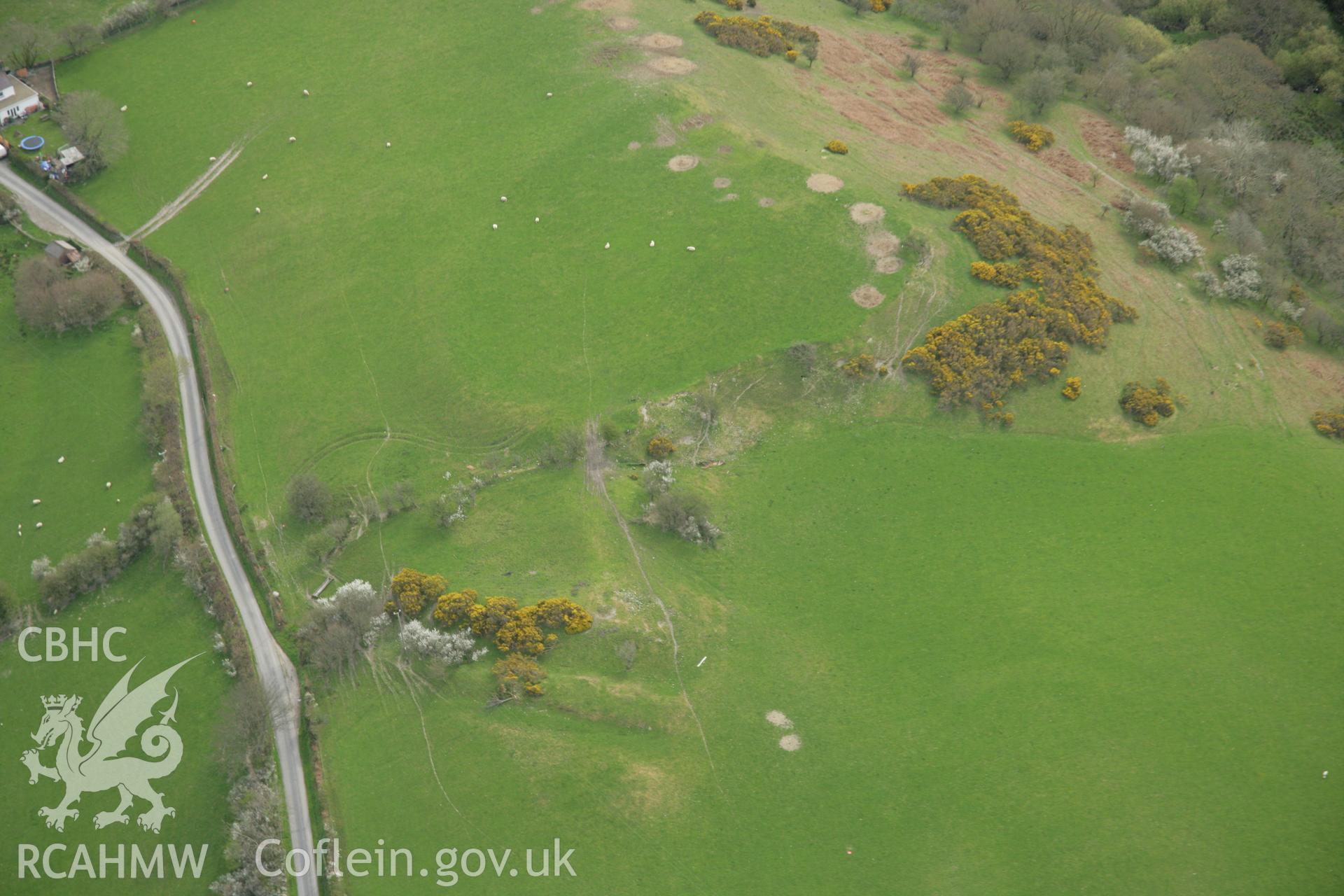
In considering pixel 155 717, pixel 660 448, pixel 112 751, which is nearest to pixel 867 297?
pixel 660 448

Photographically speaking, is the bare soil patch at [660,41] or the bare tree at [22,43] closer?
the bare soil patch at [660,41]

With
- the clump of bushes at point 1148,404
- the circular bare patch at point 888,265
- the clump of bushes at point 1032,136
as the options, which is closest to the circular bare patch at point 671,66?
the circular bare patch at point 888,265

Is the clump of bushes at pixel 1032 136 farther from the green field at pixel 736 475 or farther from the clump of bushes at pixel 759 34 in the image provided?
the clump of bushes at pixel 759 34

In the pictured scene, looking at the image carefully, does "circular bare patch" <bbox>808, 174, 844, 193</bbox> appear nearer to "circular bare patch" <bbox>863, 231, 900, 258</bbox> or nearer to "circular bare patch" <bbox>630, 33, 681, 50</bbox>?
"circular bare patch" <bbox>863, 231, 900, 258</bbox>

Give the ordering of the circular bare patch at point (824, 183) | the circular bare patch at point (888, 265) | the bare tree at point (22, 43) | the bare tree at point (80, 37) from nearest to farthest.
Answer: the circular bare patch at point (888, 265)
the circular bare patch at point (824, 183)
the bare tree at point (22, 43)
the bare tree at point (80, 37)

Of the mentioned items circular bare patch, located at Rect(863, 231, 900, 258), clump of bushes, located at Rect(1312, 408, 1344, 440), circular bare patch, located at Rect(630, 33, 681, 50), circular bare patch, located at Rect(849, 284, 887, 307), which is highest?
circular bare patch, located at Rect(630, 33, 681, 50)

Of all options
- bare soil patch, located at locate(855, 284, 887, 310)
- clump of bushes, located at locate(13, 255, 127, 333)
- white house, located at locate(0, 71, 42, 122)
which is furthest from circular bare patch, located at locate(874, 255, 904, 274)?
white house, located at locate(0, 71, 42, 122)

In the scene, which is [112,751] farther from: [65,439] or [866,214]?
[866,214]
